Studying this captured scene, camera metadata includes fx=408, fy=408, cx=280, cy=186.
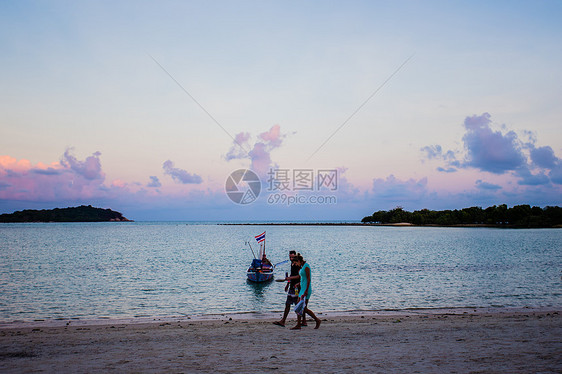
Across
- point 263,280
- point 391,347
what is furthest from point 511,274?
point 391,347

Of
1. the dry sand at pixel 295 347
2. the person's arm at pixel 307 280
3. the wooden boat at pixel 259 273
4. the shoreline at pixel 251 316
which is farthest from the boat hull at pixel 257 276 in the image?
the person's arm at pixel 307 280

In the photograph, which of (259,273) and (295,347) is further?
(259,273)

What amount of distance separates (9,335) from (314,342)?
10.8 meters

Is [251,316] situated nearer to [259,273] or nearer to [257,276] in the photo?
[257,276]

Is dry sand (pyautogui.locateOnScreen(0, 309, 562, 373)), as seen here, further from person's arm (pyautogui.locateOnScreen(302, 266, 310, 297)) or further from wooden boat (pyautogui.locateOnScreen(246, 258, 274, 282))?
wooden boat (pyautogui.locateOnScreen(246, 258, 274, 282))

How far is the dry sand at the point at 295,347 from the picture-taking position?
9.68 meters

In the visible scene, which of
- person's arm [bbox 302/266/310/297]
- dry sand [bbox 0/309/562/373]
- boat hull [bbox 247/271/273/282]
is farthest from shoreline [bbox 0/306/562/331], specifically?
boat hull [bbox 247/271/273/282]

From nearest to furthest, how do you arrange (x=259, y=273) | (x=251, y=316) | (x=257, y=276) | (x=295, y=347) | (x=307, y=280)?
(x=295, y=347) → (x=307, y=280) → (x=251, y=316) → (x=257, y=276) → (x=259, y=273)

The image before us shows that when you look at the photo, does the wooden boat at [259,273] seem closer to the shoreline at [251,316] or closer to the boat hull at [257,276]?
the boat hull at [257,276]

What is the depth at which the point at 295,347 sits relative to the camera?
38.7 ft

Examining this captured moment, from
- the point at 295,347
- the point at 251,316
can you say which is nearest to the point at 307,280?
the point at 295,347

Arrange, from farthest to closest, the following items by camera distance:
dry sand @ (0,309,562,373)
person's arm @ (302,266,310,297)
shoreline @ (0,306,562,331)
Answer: shoreline @ (0,306,562,331)
person's arm @ (302,266,310,297)
dry sand @ (0,309,562,373)

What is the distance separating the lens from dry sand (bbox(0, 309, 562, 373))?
31.8ft

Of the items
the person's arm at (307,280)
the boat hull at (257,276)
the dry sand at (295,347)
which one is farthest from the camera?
the boat hull at (257,276)
